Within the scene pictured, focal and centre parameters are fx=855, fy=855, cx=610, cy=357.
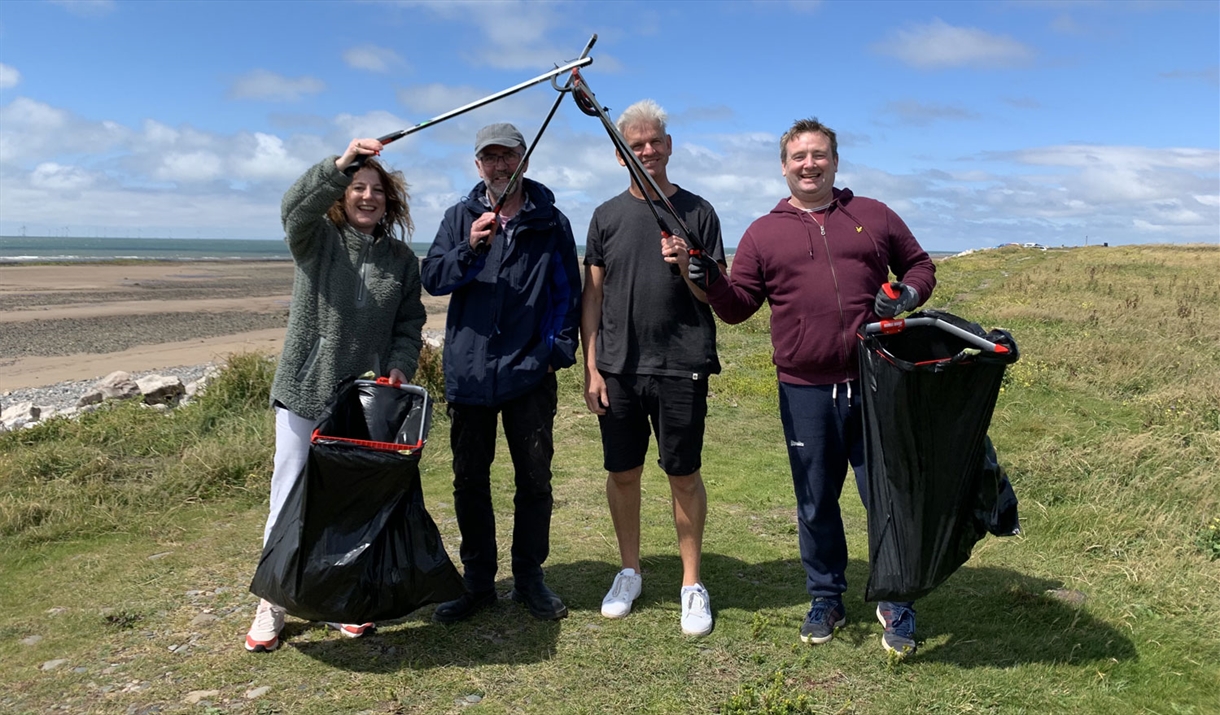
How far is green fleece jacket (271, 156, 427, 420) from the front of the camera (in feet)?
11.6

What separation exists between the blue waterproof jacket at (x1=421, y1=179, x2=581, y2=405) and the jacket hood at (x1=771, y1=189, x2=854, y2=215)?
925 millimetres

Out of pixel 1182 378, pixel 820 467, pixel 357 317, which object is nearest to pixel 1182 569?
pixel 820 467

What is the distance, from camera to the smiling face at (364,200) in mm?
3656

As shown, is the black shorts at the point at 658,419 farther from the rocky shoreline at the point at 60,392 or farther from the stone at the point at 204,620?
the rocky shoreline at the point at 60,392

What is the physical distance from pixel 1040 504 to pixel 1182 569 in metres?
1.07

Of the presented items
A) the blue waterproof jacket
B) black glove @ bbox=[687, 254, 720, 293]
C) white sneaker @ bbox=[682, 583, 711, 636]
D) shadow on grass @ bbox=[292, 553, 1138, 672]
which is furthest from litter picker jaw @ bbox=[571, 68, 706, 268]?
shadow on grass @ bbox=[292, 553, 1138, 672]

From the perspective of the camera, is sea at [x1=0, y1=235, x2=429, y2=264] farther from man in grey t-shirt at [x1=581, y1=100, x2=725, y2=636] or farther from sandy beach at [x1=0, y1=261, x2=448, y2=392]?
man in grey t-shirt at [x1=581, y1=100, x2=725, y2=636]

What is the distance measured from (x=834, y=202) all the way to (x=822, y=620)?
180 centimetres

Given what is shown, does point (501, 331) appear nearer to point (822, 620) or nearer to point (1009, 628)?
point (822, 620)

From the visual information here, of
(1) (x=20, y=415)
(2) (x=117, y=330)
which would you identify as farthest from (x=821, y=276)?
(2) (x=117, y=330)

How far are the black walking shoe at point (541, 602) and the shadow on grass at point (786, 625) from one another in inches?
1.5

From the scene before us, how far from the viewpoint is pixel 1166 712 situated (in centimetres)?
312

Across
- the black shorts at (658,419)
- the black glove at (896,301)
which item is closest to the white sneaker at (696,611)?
the black shorts at (658,419)

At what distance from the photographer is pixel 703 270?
3.49 meters
